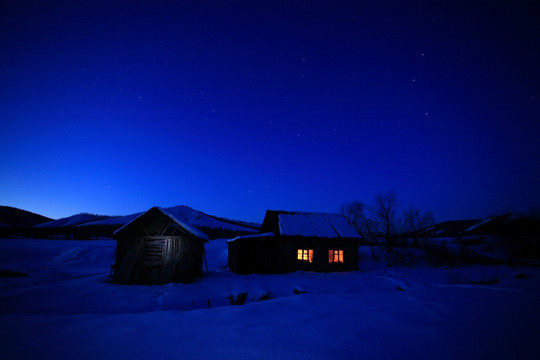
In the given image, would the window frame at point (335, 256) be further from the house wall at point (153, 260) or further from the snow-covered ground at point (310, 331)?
the snow-covered ground at point (310, 331)

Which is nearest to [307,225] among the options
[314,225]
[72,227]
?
[314,225]

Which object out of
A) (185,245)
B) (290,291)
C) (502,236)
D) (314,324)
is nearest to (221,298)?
(290,291)

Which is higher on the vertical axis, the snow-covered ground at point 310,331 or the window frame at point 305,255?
the snow-covered ground at point 310,331

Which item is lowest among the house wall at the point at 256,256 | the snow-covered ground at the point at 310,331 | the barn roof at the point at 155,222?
the house wall at the point at 256,256

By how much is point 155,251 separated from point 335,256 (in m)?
15.1

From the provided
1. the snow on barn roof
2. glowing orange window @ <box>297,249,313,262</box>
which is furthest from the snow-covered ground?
glowing orange window @ <box>297,249,313,262</box>

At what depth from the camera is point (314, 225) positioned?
2180cm

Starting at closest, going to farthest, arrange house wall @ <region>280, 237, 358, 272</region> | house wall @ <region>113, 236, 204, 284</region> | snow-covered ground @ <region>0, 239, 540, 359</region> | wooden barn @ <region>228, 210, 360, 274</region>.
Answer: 1. snow-covered ground @ <region>0, 239, 540, 359</region>
2. house wall @ <region>113, 236, 204, 284</region>
3. house wall @ <region>280, 237, 358, 272</region>
4. wooden barn @ <region>228, 210, 360, 274</region>

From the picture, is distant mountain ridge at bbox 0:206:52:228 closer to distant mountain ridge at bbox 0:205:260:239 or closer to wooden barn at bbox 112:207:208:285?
distant mountain ridge at bbox 0:205:260:239

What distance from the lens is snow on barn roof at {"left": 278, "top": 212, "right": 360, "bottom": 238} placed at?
20250 mm

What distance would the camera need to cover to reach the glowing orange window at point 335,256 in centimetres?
2055

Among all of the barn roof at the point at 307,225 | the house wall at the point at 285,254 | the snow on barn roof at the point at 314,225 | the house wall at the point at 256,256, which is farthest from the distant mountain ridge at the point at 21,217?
the snow on barn roof at the point at 314,225

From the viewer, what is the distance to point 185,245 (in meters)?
14.8

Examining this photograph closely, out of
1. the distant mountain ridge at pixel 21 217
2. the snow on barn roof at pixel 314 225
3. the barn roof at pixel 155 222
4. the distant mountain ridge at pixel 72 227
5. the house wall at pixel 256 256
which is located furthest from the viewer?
the distant mountain ridge at pixel 21 217
